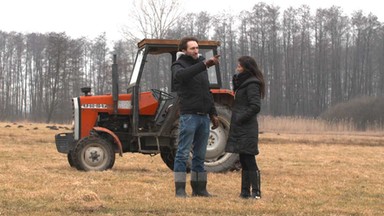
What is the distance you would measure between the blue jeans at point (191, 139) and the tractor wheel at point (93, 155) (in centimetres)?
326

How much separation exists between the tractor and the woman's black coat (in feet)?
9.70

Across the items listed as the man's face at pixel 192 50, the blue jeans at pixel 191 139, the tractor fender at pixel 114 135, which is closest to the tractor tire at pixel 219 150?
the tractor fender at pixel 114 135

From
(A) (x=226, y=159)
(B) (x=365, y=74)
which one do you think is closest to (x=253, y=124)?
(A) (x=226, y=159)

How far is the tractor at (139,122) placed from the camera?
979cm

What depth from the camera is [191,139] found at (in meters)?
6.66

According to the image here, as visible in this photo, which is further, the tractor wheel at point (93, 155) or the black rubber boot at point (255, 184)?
the tractor wheel at point (93, 155)

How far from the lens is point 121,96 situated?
10258mm

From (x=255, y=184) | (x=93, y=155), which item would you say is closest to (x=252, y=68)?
(x=255, y=184)

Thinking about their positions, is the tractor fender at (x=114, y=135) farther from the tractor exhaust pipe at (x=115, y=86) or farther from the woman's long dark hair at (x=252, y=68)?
the woman's long dark hair at (x=252, y=68)

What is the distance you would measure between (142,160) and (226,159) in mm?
3265

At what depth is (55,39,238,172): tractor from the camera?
9.79 meters

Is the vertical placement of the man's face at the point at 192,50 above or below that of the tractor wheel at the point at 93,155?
above

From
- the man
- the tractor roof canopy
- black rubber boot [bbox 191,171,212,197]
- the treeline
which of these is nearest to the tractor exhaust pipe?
the tractor roof canopy

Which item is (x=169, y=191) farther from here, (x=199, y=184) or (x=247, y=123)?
(x=247, y=123)
